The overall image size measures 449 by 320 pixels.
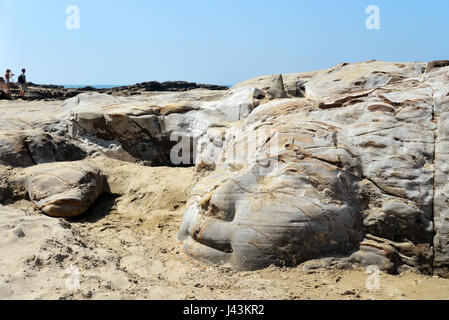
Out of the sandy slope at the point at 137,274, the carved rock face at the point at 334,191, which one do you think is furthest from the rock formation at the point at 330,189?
the sandy slope at the point at 137,274

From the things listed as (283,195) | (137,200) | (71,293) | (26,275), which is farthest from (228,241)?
(137,200)

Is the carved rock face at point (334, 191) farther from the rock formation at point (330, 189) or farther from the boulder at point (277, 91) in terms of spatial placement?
the boulder at point (277, 91)

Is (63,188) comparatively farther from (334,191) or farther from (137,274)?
(334,191)

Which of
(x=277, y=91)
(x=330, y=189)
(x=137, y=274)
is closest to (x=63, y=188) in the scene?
(x=137, y=274)

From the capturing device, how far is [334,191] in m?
4.05

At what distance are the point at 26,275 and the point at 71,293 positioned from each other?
0.51m

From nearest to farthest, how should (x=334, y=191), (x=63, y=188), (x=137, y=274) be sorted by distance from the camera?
(x=137, y=274) → (x=334, y=191) → (x=63, y=188)

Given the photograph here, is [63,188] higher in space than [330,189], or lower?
lower

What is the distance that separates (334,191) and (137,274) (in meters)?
2.23

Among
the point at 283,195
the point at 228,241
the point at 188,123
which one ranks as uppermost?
the point at 188,123

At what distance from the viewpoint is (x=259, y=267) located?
3895 mm

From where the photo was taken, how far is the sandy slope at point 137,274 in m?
3.14
